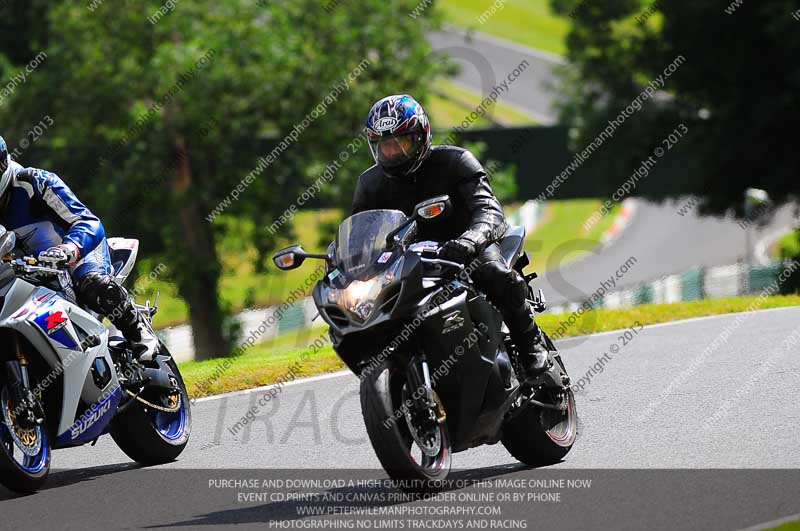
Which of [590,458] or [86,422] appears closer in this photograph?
[590,458]

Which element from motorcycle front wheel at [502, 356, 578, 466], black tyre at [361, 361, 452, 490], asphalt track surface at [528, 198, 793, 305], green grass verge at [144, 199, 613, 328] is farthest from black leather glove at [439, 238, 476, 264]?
asphalt track surface at [528, 198, 793, 305]

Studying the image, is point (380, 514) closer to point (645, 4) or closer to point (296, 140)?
point (296, 140)

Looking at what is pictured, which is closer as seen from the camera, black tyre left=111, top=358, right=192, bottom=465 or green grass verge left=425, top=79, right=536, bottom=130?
black tyre left=111, top=358, right=192, bottom=465

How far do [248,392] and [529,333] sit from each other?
12.5 ft

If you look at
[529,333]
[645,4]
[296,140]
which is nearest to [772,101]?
[645,4]

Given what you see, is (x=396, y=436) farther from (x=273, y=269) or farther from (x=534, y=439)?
(x=273, y=269)

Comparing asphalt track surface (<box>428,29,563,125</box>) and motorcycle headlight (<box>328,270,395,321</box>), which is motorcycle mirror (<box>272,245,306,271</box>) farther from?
asphalt track surface (<box>428,29,563,125</box>)

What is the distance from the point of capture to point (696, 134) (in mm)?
33969

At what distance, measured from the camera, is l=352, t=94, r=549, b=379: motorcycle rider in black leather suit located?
7559 millimetres

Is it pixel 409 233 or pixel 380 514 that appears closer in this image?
pixel 380 514

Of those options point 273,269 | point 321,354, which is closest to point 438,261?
point 321,354

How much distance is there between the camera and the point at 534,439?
25.6 feet

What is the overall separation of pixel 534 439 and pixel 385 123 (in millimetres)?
1946

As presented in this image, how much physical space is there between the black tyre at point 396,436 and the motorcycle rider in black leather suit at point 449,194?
0.93m
